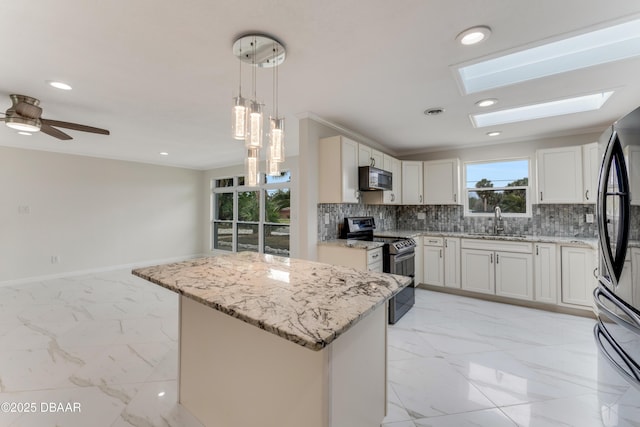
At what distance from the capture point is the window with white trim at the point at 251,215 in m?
6.10

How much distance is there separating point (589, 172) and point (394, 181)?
94.4 inches

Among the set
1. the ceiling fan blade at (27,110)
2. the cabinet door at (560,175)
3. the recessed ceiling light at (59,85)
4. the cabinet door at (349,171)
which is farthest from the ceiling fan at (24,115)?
the cabinet door at (560,175)

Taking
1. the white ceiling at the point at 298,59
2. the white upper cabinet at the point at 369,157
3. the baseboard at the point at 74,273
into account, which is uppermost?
Result: the white ceiling at the point at 298,59

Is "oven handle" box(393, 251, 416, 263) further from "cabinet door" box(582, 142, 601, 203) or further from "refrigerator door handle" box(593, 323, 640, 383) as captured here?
"cabinet door" box(582, 142, 601, 203)

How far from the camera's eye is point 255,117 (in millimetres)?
1572

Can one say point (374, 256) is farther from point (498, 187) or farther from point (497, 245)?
point (498, 187)

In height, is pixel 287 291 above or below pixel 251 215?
below

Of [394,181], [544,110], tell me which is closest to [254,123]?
[394,181]

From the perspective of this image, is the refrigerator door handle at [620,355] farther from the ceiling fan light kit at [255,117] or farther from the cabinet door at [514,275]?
the cabinet door at [514,275]

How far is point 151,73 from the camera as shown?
213 centimetres

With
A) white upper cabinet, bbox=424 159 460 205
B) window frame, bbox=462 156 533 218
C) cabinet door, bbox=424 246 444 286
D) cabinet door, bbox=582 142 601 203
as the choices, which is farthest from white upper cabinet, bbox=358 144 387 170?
cabinet door, bbox=582 142 601 203

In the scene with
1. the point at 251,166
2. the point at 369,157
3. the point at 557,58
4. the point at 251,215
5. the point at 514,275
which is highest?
the point at 557,58

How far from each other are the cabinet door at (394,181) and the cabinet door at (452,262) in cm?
101

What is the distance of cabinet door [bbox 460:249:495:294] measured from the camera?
12.3 ft
